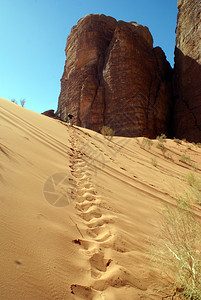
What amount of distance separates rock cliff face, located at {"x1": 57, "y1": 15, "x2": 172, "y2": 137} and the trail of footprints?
13.6m

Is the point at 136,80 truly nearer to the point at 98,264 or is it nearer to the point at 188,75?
the point at 188,75

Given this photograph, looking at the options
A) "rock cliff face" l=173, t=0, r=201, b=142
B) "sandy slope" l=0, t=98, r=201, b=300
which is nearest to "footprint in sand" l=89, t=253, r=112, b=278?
"sandy slope" l=0, t=98, r=201, b=300

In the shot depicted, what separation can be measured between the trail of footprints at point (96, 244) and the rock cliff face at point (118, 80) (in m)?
13.6

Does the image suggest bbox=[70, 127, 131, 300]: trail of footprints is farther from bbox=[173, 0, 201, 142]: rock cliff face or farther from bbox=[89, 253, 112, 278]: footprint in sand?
bbox=[173, 0, 201, 142]: rock cliff face

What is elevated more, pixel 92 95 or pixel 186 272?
pixel 92 95

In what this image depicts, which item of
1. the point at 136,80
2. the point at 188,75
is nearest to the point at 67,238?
the point at 136,80

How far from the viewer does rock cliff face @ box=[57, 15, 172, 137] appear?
1620cm

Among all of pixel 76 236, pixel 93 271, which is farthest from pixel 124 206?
pixel 93 271

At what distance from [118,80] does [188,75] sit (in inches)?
286

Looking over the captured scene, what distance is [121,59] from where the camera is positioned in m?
17.0

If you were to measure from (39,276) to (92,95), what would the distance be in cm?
1878

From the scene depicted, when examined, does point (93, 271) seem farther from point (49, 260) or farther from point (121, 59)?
point (121, 59)

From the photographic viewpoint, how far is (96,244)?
4.42ft

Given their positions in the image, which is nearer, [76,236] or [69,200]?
[76,236]
